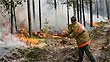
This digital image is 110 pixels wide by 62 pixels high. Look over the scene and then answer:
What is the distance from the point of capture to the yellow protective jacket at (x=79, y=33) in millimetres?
7070

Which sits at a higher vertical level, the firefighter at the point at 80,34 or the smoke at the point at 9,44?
the firefighter at the point at 80,34

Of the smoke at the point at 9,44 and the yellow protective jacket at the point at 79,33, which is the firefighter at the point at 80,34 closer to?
the yellow protective jacket at the point at 79,33

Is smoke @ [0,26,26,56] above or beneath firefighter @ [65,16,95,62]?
beneath

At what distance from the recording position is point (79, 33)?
23.5 feet

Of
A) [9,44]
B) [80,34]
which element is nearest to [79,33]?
[80,34]

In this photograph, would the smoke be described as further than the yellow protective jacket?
Yes

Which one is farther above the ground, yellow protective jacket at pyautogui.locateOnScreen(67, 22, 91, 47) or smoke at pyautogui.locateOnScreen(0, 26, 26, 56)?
yellow protective jacket at pyautogui.locateOnScreen(67, 22, 91, 47)

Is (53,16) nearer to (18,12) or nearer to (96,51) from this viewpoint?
(18,12)

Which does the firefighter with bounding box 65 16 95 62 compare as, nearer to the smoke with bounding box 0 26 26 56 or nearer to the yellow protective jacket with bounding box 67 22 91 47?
the yellow protective jacket with bounding box 67 22 91 47

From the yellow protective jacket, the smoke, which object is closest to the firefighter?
the yellow protective jacket

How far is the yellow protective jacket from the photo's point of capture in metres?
7.07

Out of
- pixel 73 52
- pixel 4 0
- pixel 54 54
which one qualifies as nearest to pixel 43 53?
pixel 54 54

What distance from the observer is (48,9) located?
47.6 m

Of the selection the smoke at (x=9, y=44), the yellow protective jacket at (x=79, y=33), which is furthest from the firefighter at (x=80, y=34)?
the smoke at (x=9, y=44)
